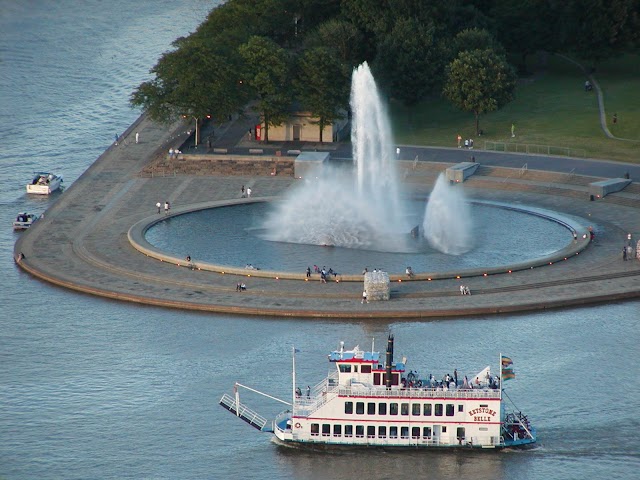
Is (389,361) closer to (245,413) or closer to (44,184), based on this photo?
(245,413)

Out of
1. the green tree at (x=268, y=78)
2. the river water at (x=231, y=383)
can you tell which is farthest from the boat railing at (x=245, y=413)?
the green tree at (x=268, y=78)

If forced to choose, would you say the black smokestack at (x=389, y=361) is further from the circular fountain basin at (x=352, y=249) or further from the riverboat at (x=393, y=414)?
the circular fountain basin at (x=352, y=249)

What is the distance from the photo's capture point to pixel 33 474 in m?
106

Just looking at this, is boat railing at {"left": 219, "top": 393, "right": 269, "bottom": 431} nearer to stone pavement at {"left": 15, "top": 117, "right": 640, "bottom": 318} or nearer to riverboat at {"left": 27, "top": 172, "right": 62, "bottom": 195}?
stone pavement at {"left": 15, "top": 117, "right": 640, "bottom": 318}

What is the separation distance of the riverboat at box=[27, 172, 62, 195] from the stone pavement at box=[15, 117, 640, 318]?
284cm

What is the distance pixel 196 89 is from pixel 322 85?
1569 centimetres

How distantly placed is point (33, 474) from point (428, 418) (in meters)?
27.5

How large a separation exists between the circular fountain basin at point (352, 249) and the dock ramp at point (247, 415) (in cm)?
3353

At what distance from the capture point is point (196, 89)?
19338 centimetres

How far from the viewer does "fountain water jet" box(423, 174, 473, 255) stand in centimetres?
15538

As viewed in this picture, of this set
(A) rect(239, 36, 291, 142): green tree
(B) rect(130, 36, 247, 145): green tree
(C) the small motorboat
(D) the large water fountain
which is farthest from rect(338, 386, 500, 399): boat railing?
(A) rect(239, 36, 291, 142): green tree

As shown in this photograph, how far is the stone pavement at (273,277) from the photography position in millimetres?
138750

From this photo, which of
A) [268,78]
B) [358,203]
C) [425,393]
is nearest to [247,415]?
[425,393]

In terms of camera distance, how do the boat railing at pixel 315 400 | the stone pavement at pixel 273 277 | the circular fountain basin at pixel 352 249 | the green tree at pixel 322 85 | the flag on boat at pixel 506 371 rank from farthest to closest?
1. the green tree at pixel 322 85
2. the circular fountain basin at pixel 352 249
3. the stone pavement at pixel 273 277
4. the flag on boat at pixel 506 371
5. the boat railing at pixel 315 400
